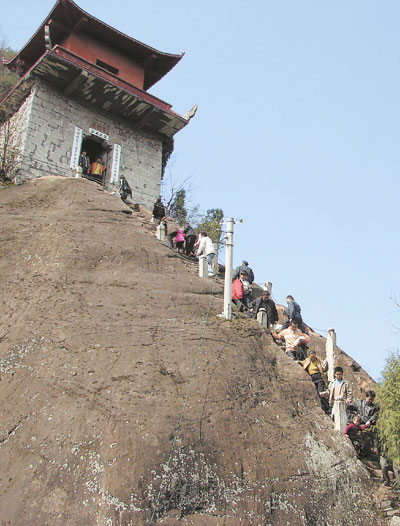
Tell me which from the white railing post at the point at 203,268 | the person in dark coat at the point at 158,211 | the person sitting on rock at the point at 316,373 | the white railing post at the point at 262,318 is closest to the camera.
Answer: the person sitting on rock at the point at 316,373

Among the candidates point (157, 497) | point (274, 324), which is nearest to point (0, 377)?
point (157, 497)

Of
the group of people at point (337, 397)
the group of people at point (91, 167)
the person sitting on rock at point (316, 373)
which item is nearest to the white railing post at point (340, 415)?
the group of people at point (337, 397)

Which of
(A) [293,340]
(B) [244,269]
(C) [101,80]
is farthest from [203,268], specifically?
(C) [101,80]

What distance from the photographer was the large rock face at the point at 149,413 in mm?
7340

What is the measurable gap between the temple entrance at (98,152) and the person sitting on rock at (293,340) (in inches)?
386

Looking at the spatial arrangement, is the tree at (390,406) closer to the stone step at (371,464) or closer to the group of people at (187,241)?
the stone step at (371,464)

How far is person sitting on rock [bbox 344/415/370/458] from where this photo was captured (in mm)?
9992

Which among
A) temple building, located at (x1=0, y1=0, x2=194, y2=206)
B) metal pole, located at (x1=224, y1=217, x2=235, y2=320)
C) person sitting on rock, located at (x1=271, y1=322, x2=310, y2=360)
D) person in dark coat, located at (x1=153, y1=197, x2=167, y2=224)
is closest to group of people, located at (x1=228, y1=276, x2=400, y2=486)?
person sitting on rock, located at (x1=271, y1=322, x2=310, y2=360)

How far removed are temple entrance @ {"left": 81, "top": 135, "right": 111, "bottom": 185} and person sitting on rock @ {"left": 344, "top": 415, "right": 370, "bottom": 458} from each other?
1214cm

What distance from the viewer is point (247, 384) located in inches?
367

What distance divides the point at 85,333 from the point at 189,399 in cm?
226

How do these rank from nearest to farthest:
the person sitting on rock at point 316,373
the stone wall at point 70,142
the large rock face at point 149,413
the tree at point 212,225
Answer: the large rock face at point 149,413 < the person sitting on rock at point 316,373 < the stone wall at point 70,142 < the tree at point 212,225

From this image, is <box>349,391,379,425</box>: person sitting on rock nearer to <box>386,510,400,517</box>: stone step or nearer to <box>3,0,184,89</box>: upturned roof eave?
<box>386,510,400,517</box>: stone step

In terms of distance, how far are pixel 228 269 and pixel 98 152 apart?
11837 mm
